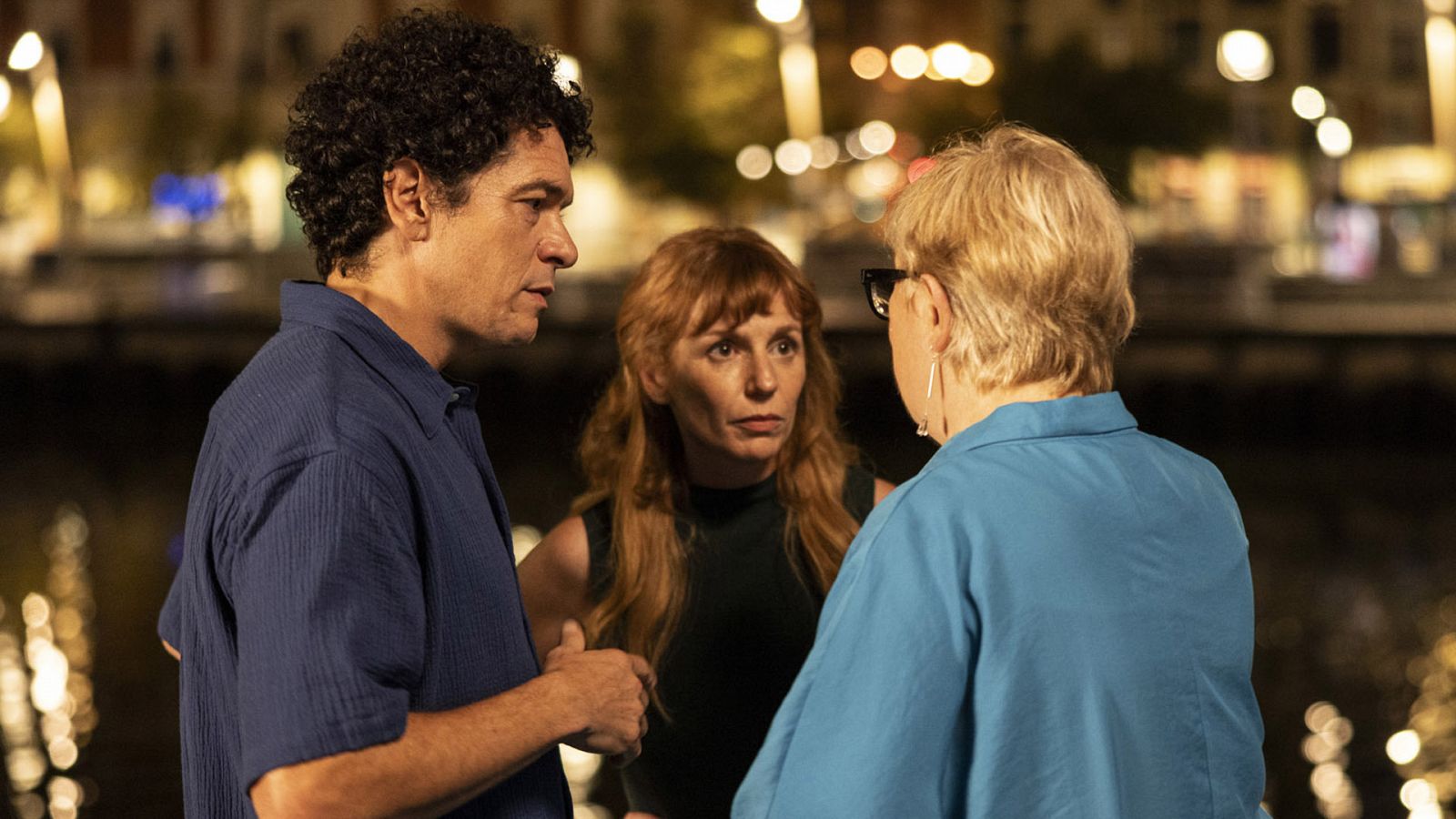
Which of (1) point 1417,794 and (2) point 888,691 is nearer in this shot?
(2) point 888,691

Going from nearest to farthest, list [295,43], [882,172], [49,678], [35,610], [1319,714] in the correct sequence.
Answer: [1319,714] → [49,678] → [35,610] → [295,43] → [882,172]

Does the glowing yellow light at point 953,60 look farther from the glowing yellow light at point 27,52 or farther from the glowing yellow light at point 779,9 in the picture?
the glowing yellow light at point 27,52

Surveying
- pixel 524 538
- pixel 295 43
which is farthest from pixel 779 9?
pixel 295 43

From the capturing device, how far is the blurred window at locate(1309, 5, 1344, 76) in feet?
152

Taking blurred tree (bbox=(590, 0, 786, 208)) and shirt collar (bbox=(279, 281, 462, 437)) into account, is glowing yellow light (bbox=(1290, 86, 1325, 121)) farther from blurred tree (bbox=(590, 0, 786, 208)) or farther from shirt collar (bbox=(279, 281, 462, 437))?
shirt collar (bbox=(279, 281, 462, 437))

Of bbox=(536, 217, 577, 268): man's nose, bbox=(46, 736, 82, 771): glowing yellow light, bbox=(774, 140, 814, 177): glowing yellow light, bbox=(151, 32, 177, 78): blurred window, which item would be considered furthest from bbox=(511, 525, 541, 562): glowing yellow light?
bbox=(151, 32, 177, 78): blurred window

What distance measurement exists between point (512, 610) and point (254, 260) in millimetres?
32454

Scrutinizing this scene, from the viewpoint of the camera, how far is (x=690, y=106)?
3662cm

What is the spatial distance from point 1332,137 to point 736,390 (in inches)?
1731

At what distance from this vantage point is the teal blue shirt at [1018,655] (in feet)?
5.25

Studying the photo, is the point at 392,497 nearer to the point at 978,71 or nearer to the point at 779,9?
the point at 779,9

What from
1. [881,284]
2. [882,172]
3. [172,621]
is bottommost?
[882,172]

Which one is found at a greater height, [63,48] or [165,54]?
[63,48]

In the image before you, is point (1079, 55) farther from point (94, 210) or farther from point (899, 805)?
point (899, 805)
